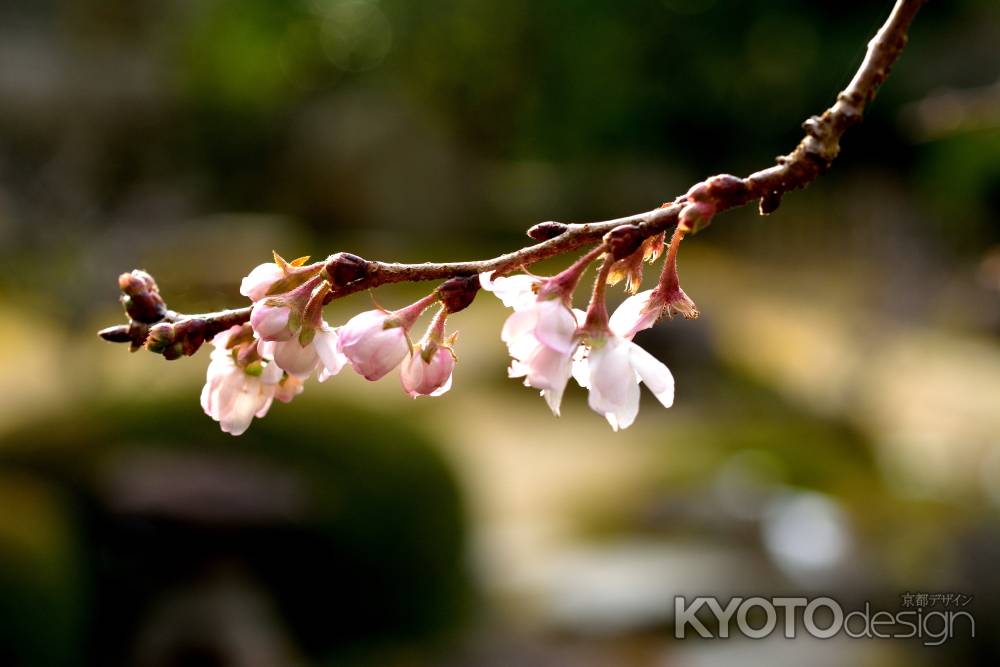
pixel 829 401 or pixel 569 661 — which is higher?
pixel 829 401

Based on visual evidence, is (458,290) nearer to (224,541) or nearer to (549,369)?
(549,369)

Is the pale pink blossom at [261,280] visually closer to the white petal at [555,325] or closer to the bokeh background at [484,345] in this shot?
the white petal at [555,325]

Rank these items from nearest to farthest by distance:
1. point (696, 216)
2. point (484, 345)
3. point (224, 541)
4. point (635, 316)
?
point (696, 216) → point (635, 316) → point (224, 541) → point (484, 345)

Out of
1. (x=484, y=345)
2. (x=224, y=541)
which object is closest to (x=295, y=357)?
(x=224, y=541)

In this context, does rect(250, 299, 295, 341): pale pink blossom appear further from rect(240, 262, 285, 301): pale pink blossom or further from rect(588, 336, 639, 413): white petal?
rect(588, 336, 639, 413): white petal

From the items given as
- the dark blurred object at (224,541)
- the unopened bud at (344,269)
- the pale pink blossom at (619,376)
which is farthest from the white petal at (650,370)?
the dark blurred object at (224,541)

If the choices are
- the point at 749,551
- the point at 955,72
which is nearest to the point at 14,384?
the point at 749,551

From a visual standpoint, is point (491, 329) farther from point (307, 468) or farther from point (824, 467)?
point (307, 468)
